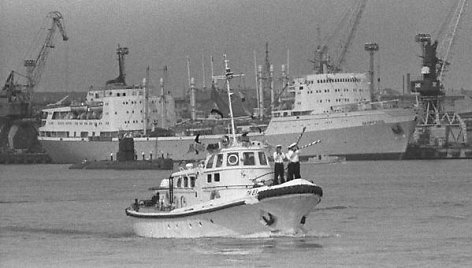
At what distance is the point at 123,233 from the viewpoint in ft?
193

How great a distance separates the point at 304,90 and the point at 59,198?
101 meters

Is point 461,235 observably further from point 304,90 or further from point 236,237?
point 304,90

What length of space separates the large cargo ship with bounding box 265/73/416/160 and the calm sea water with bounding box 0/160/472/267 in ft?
264

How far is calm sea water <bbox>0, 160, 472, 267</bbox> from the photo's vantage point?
47031 millimetres

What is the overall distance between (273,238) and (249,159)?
3.14 m

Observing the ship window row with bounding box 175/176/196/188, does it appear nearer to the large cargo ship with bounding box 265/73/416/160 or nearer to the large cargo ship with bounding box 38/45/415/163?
the large cargo ship with bounding box 38/45/415/163

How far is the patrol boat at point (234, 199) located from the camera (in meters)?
47.9

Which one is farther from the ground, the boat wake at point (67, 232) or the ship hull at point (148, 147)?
the ship hull at point (148, 147)

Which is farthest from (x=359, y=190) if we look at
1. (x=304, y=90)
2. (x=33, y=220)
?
(x=304, y=90)

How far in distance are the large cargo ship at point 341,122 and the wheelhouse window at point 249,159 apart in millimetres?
126520

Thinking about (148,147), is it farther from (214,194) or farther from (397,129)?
(214,194)

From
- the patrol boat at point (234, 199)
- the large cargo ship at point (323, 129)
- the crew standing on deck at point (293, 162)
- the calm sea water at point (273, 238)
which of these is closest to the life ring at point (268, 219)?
the patrol boat at point (234, 199)

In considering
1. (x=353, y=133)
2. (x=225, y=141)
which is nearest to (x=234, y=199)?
(x=225, y=141)

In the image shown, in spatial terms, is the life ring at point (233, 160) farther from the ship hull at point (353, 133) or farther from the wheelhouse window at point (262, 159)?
the ship hull at point (353, 133)
